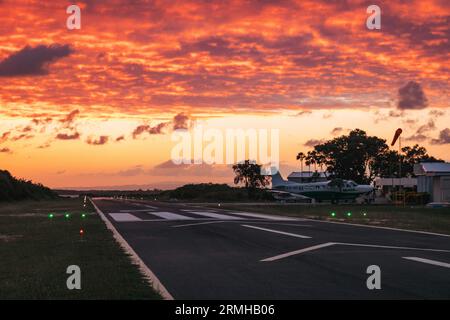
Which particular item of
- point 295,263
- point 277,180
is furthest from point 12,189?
point 295,263

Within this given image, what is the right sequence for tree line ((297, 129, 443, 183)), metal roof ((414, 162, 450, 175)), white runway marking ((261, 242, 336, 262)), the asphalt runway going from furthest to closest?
1. tree line ((297, 129, 443, 183))
2. metal roof ((414, 162, 450, 175))
3. white runway marking ((261, 242, 336, 262))
4. the asphalt runway

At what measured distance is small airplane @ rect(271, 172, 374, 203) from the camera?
282 ft

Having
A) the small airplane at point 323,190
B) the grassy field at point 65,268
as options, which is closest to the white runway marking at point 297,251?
the grassy field at point 65,268

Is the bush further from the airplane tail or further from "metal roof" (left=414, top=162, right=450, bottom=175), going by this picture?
"metal roof" (left=414, top=162, right=450, bottom=175)

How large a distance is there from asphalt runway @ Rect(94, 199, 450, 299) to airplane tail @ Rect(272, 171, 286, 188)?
75012 mm

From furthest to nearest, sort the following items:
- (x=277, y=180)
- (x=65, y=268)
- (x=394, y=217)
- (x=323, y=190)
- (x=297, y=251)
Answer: (x=277, y=180) → (x=323, y=190) → (x=394, y=217) → (x=297, y=251) → (x=65, y=268)

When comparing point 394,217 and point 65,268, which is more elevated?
point 65,268

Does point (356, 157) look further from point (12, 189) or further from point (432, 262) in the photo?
point (432, 262)

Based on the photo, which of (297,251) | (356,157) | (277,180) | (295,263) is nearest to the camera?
(295,263)

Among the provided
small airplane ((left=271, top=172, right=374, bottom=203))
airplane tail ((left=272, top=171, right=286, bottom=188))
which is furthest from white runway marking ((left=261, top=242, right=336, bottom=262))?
airplane tail ((left=272, top=171, right=286, bottom=188))

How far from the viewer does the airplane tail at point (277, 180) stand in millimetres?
100425

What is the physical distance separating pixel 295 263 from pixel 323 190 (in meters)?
75.0

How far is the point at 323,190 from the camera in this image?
88.9 m
